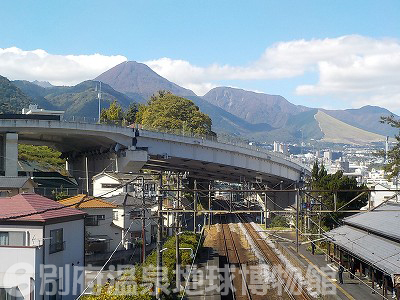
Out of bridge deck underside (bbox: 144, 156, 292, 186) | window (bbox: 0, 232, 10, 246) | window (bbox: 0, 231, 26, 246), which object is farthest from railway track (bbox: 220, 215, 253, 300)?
bridge deck underside (bbox: 144, 156, 292, 186)

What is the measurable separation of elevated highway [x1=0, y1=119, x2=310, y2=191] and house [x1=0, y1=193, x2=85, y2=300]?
21.7 metres

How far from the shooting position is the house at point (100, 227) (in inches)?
1195

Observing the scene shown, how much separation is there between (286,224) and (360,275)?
3137 centimetres

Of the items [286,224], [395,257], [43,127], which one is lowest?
[286,224]

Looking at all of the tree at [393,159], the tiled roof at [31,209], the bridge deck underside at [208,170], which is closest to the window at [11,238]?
the tiled roof at [31,209]

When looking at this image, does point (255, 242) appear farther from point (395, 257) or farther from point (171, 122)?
point (171, 122)

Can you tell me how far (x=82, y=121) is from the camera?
42.1m

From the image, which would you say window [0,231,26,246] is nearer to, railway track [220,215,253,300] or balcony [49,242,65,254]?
balcony [49,242,65,254]

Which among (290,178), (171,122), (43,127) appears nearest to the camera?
(43,127)

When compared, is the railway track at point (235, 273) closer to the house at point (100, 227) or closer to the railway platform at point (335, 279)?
the railway platform at point (335, 279)

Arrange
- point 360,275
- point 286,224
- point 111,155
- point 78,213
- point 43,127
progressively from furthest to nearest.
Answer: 1. point 286,224
2. point 111,155
3. point 43,127
4. point 360,275
5. point 78,213

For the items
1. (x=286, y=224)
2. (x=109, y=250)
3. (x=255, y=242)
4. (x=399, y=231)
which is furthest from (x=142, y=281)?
(x=286, y=224)

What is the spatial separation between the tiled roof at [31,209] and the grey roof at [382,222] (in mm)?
12037

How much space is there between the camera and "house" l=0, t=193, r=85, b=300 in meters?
15.9
